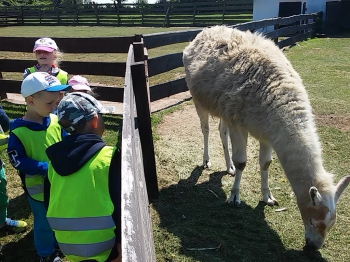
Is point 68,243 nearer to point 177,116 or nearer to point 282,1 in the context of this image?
point 177,116

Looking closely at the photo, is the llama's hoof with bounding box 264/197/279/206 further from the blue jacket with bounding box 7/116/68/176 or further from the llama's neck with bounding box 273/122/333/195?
the blue jacket with bounding box 7/116/68/176

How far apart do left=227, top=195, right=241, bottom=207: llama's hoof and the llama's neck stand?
3.35 feet

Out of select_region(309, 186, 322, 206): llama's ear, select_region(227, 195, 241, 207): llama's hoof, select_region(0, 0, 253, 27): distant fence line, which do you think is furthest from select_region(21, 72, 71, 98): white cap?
select_region(0, 0, 253, 27): distant fence line

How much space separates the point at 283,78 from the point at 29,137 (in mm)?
2562

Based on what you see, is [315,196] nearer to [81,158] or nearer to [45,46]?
[81,158]

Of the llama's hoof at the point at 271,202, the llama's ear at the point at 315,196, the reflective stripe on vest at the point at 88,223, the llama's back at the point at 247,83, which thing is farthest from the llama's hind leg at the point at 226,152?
the reflective stripe on vest at the point at 88,223

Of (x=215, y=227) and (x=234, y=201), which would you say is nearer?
(x=215, y=227)

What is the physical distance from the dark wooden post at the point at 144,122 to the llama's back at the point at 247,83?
895 millimetres

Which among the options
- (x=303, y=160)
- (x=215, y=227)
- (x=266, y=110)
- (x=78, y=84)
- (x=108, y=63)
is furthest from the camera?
(x=108, y=63)

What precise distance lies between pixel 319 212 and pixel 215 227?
115cm

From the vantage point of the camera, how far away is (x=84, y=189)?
194cm

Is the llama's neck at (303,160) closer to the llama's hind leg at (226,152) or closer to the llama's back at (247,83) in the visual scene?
the llama's back at (247,83)

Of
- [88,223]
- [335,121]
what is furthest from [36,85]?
[335,121]

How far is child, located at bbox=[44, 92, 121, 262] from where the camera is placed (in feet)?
6.39
